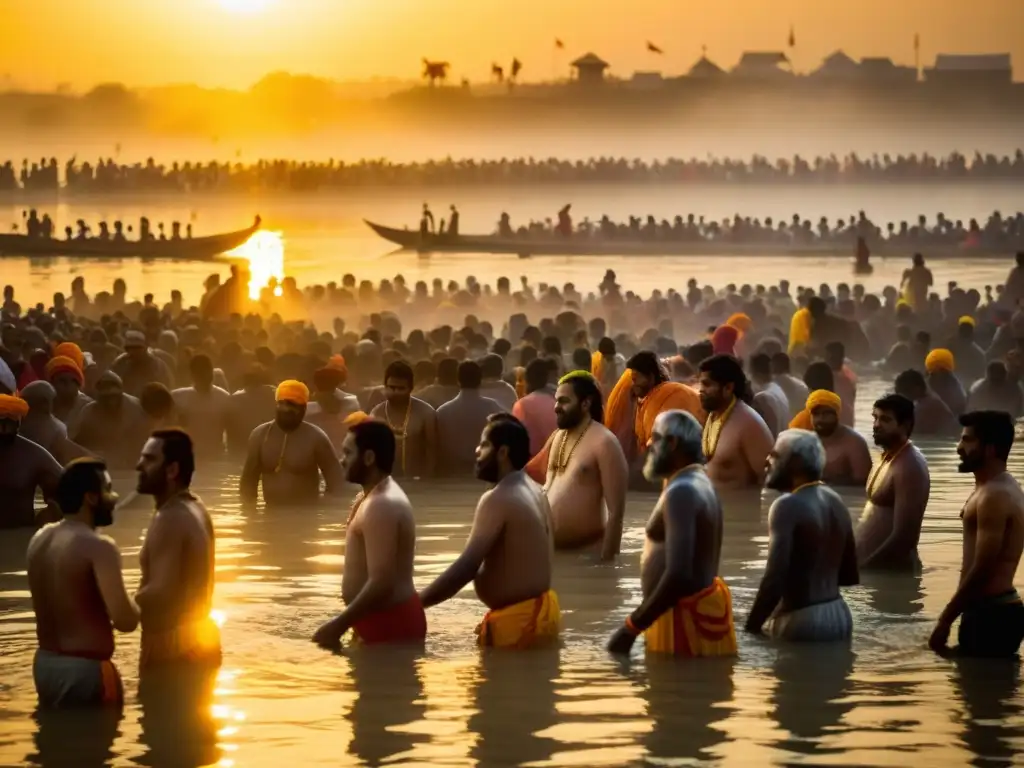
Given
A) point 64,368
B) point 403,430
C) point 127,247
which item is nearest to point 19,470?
point 64,368

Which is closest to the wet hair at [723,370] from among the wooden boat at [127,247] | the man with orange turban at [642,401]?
the man with orange turban at [642,401]

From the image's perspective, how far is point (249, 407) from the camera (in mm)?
17000

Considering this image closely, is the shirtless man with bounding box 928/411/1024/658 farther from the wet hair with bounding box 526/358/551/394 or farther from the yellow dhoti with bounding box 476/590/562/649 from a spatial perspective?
the wet hair with bounding box 526/358/551/394

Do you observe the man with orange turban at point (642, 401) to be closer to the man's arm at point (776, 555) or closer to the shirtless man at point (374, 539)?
the man's arm at point (776, 555)

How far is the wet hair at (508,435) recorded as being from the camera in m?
9.09

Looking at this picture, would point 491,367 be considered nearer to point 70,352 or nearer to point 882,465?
point 70,352

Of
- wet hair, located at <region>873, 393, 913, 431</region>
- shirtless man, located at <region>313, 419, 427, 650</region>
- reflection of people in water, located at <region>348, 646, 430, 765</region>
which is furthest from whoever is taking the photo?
wet hair, located at <region>873, 393, 913, 431</region>

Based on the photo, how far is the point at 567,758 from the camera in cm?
804

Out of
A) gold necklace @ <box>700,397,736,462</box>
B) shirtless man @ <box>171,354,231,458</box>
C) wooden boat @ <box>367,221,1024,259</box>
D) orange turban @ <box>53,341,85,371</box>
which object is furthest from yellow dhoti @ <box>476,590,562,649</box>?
wooden boat @ <box>367,221,1024,259</box>

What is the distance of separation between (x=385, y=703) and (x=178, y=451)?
135 cm

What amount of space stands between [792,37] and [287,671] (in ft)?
236

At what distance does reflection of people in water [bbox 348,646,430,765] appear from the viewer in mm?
8281

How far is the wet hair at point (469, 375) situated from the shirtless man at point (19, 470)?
10.9 ft

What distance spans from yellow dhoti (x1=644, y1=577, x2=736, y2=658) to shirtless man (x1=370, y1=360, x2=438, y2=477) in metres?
5.41
